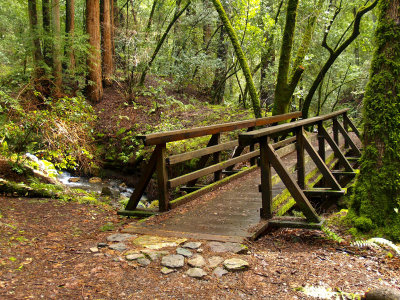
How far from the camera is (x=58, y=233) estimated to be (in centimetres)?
455

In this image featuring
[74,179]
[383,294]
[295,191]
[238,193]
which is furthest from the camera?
[74,179]

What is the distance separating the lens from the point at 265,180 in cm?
457

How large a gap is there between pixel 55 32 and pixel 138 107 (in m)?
4.54

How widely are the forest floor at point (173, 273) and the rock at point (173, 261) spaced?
2.9 inches

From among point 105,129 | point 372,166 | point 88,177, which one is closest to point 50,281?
point 372,166

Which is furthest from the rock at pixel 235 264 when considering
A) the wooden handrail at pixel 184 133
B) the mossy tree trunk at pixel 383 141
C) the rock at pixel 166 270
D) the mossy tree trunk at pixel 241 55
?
the mossy tree trunk at pixel 241 55

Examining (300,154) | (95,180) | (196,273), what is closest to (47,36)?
(95,180)

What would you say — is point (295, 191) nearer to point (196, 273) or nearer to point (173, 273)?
point (196, 273)

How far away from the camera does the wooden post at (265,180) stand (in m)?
4.50

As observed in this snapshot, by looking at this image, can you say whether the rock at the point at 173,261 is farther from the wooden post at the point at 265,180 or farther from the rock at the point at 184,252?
the wooden post at the point at 265,180

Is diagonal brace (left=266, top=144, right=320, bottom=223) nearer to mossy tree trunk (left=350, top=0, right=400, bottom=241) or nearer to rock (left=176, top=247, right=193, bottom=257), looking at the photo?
mossy tree trunk (left=350, top=0, right=400, bottom=241)

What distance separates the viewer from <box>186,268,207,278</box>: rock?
3141 mm

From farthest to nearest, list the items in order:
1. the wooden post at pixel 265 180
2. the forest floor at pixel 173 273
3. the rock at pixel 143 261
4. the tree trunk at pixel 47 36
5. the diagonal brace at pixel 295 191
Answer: the tree trunk at pixel 47 36 < the wooden post at pixel 265 180 < the diagonal brace at pixel 295 191 < the rock at pixel 143 261 < the forest floor at pixel 173 273

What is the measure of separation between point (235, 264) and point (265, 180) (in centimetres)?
154
